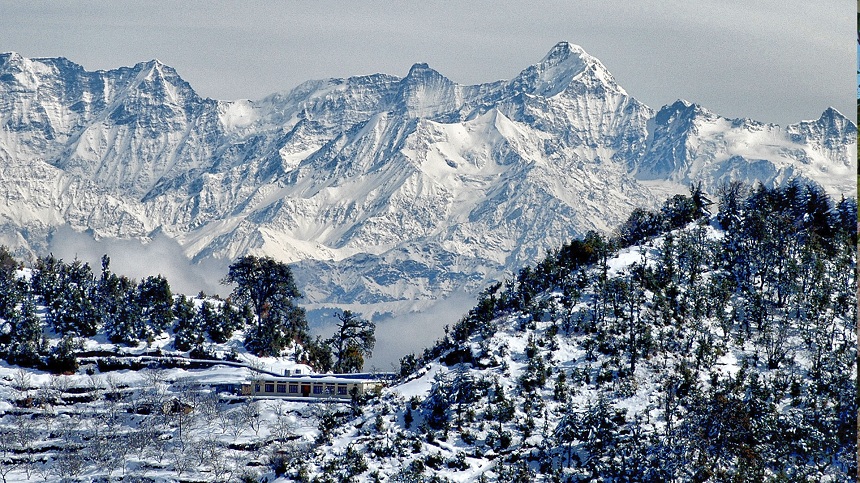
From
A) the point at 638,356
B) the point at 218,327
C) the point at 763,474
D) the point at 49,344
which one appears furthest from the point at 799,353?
the point at 49,344

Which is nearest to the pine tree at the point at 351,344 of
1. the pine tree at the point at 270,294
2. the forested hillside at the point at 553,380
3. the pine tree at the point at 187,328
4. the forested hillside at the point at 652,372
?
the forested hillside at the point at 553,380

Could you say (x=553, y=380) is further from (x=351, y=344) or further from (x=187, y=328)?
(x=187, y=328)

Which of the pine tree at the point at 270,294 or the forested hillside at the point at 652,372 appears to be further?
the pine tree at the point at 270,294

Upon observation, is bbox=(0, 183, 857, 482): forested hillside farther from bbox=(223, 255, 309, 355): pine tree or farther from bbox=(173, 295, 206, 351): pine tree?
bbox=(223, 255, 309, 355): pine tree

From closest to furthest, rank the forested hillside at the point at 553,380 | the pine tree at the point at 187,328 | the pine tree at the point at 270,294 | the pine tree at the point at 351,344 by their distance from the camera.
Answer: the forested hillside at the point at 553,380, the pine tree at the point at 187,328, the pine tree at the point at 351,344, the pine tree at the point at 270,294

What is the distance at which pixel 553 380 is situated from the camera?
137250 mm

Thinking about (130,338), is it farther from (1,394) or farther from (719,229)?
(719,229)

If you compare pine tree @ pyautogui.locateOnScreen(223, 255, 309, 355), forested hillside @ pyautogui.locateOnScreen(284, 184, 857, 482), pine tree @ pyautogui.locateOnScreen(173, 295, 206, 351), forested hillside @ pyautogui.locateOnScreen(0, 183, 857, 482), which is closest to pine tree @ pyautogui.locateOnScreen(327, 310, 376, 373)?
forested hillside @ pyautogui.locateOnScreen(0, 183, 857, 482)

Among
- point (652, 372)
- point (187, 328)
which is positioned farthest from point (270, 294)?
point (652, 372)

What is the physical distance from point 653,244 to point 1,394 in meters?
78.3

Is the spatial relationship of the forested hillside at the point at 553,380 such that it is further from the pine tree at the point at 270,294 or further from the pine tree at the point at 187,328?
the pine tree at the point at 270,294

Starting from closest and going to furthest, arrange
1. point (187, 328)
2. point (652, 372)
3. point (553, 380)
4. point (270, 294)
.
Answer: point (553, 380)
point (652, 372)
point (187, 328)
point (270, 294)

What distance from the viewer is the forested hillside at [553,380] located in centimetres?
12344

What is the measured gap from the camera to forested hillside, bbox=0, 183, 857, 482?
123438mm
